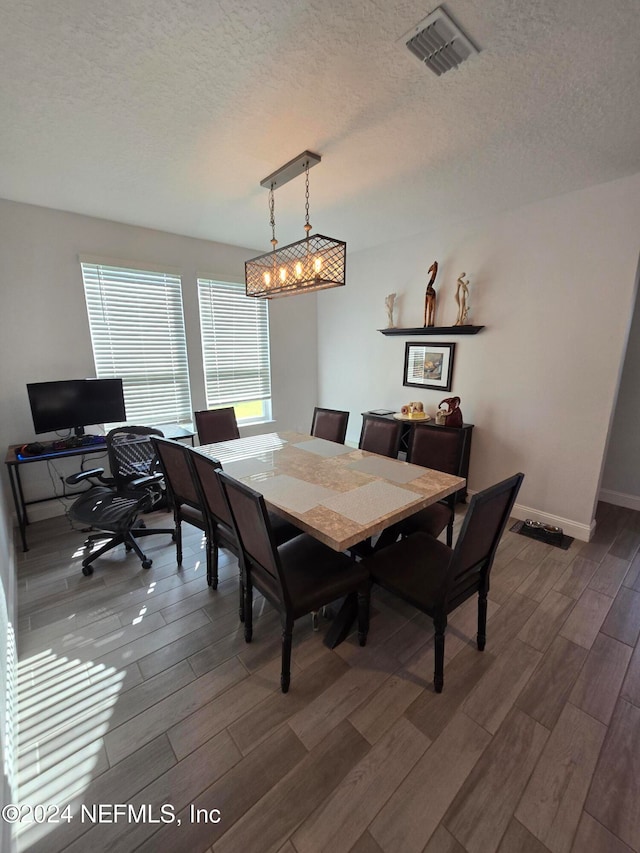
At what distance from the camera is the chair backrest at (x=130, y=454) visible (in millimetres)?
2607

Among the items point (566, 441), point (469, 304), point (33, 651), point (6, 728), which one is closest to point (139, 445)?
point (33, 651)

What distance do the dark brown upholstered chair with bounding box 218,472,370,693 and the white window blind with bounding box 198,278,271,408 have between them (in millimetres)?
2825

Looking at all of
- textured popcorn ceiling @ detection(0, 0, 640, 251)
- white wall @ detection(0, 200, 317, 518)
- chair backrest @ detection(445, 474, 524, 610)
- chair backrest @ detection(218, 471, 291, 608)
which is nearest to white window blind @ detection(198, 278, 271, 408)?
white wall @ detection(0, 200, 317, 518)

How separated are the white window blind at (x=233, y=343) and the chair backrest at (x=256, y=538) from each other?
280 cm

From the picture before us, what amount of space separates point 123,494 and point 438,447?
246 centimetres

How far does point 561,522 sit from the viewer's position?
2.93m

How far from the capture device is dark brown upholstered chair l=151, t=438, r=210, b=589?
7.15 ft

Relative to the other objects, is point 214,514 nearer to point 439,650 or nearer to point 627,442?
point 439,650

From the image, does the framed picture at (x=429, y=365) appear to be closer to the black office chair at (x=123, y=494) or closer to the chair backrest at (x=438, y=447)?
the chair backrest at (x=438, y=447)

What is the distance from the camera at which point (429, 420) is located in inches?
144

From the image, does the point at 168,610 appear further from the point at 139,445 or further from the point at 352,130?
the point at 352,130

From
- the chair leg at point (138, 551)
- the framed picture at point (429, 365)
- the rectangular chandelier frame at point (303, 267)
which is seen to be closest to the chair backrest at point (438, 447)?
the framed picture at point (429, 365)

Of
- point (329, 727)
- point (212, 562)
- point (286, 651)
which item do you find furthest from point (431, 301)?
point (329, 727)

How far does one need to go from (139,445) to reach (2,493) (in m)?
1.16
